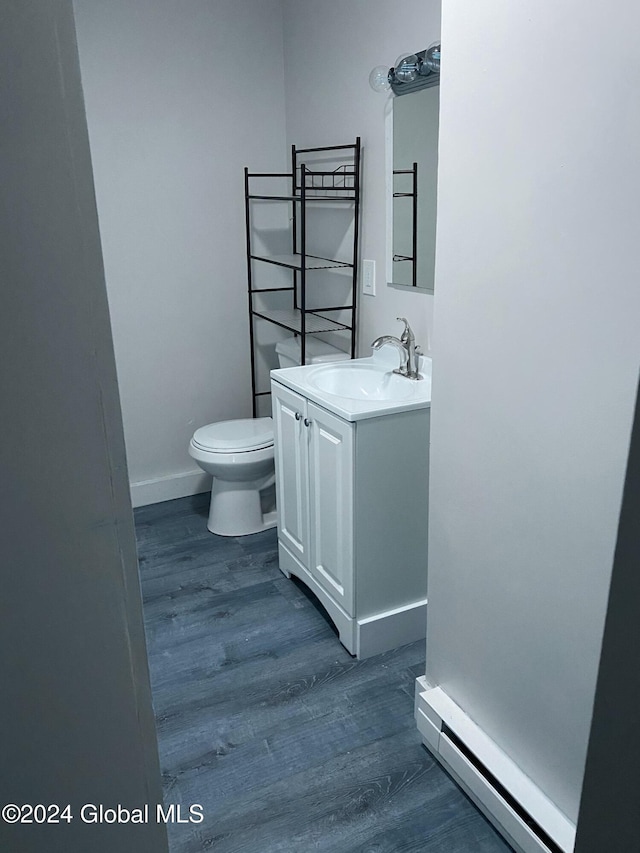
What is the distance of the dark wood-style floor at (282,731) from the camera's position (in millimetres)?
1604

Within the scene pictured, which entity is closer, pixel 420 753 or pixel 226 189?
pixel 420 753

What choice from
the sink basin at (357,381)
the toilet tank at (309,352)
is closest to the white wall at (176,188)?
the toilet tank at (309,352)

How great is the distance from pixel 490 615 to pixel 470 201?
927 mm

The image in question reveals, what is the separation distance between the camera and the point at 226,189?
10.4 feet

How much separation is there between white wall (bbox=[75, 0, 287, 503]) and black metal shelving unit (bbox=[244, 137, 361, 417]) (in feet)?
0.26

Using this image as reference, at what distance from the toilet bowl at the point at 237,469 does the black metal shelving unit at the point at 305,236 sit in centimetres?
38

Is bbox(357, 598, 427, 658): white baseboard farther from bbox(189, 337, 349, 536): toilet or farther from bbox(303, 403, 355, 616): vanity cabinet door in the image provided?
bbox(189, 337, 349, 536): toilet

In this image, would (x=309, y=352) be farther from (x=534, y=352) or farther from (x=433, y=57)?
(x=534, y=352)

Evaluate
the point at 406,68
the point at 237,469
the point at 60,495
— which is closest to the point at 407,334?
the point at 406,68

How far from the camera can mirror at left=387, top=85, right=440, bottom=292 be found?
2.25 meters

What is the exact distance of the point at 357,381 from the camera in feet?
8.21

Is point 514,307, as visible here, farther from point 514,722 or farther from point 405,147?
point 405,147

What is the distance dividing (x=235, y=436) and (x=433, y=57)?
1.62m

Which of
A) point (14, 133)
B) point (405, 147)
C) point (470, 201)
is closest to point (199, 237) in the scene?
point (405, 147)
